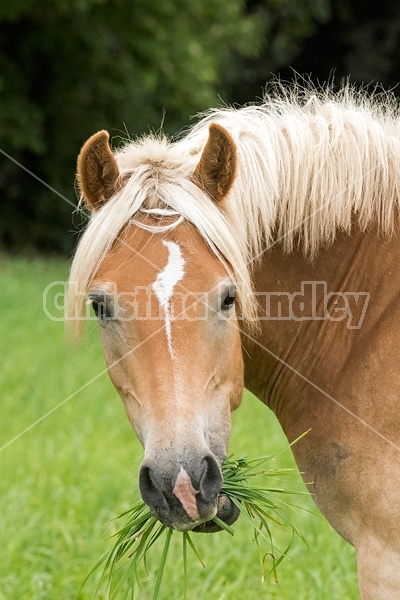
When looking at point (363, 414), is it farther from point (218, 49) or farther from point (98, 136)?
point (218, 49)

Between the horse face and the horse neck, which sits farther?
the horse neck

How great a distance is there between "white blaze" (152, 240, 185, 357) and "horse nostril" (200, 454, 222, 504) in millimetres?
343

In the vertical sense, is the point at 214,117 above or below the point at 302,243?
above

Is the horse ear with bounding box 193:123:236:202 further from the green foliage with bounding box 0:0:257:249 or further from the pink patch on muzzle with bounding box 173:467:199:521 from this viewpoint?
the green foliage with bounding box 0:0:257:249

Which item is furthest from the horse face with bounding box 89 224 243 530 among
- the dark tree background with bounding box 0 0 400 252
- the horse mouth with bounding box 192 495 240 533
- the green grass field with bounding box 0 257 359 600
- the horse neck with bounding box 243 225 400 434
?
A: the dark tree background with bounding box 0 0 400 252

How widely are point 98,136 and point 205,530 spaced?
1.34 m

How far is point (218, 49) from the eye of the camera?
20.3m

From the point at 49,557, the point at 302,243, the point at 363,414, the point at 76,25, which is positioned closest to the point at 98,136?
the point at 302,243

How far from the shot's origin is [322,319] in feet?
9.69

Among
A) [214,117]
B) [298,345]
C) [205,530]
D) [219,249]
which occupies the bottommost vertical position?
[205,530]

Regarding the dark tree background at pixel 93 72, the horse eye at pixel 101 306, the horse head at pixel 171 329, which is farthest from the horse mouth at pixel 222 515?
the dark tree background at pixel 93 72

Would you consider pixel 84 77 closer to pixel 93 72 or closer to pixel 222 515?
pixel 93 72

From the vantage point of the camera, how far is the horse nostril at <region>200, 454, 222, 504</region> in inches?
91.4

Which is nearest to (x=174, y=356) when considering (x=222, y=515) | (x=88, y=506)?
(x=222, y=515)
